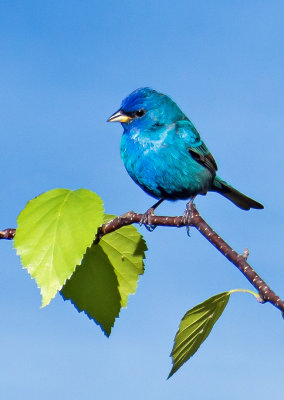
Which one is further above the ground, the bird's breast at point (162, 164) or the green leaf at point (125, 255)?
the bird's breast at point (162, 164)

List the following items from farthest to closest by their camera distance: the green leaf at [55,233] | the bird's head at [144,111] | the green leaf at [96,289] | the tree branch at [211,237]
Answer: the bird's head at [144,111] → the green leaf at [96,289] → the green leaf at [55,233] → the tree branch at [211,237]

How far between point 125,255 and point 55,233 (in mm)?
599

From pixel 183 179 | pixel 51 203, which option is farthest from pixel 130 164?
pixel 51 203

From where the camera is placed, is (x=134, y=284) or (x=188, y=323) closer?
(x=188, y=323)

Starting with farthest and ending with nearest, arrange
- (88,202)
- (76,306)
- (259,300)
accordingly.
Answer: (76,306) < (88,202) < (259,300)

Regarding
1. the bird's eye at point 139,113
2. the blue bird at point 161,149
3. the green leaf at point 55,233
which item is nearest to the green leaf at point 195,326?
the green leaf at point 55,233

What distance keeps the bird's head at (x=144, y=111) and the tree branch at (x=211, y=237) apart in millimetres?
2397

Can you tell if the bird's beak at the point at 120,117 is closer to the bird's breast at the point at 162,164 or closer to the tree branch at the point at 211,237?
the bird's breast at the point at 162,164

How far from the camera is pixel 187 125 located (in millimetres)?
5102

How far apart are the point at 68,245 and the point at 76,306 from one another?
1.88ft

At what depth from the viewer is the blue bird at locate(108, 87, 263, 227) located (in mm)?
4746

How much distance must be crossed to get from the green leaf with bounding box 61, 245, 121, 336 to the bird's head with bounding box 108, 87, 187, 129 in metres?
2.33

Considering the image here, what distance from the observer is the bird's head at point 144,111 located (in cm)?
496

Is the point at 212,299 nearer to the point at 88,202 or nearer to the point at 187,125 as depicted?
the point at 88,202
